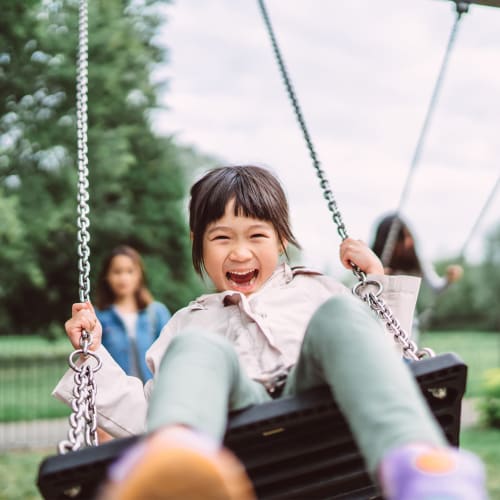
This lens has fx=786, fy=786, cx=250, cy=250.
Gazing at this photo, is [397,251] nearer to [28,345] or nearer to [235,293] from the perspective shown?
[235,293]

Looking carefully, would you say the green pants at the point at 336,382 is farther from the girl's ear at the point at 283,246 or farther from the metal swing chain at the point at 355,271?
the girl's ear at the point at 283,246

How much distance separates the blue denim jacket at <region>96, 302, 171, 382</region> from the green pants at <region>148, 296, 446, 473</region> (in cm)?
275

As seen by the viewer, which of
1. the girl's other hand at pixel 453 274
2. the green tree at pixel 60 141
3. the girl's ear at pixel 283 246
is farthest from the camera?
the green tree at pixel 60 141

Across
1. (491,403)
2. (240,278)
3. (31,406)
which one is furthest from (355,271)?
(31,406)

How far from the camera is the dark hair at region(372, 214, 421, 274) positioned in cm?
381

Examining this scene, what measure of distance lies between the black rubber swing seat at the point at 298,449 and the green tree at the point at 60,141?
410cm

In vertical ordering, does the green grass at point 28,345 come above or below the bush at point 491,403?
above

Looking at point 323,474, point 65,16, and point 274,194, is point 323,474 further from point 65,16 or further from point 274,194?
point 65,16

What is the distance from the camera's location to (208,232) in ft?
6.45

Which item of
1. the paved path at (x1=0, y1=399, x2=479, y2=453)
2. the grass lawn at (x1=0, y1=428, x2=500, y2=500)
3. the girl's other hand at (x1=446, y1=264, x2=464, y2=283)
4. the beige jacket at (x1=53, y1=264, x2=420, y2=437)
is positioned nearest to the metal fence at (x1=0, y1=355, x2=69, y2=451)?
the paved path at (x1=0, y1=399, x2=479, y2=453)

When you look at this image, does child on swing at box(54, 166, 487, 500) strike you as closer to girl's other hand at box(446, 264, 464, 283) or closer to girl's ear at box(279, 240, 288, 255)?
girl's ear at box(279, 240, 288, 255)

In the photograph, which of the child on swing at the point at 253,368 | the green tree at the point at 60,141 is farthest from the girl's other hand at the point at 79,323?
the green tree at the point at 60,141

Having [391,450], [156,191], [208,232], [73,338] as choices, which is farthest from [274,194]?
[156,191]

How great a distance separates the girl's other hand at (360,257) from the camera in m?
2.05
